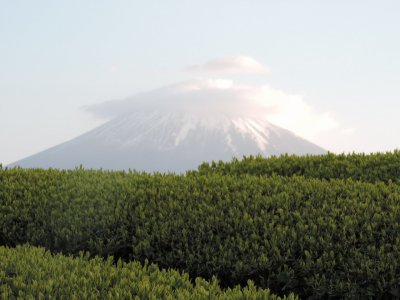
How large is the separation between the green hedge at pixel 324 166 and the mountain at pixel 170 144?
123444mm

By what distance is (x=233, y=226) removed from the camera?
7.21m

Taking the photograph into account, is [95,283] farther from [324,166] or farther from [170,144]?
[170,144]

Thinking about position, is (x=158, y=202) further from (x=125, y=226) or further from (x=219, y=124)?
(x=219, y=124)

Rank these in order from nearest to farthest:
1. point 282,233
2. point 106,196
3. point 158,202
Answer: point 282,233 < point 158,202 < point 106,196

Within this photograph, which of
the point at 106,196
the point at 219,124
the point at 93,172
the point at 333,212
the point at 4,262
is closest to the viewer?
the point at 4,262

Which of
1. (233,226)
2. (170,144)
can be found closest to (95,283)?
(233,226)

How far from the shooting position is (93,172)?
10453 mm

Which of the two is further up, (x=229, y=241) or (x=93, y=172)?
(x=93, y=172)

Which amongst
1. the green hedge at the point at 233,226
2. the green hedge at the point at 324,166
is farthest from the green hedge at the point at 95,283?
the green hedge at the point at 324,166

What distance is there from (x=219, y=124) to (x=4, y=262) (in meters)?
155

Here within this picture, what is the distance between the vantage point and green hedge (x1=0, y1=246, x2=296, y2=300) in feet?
15.9

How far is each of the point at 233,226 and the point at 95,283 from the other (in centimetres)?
251

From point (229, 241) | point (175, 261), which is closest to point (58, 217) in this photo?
point (175, 261)

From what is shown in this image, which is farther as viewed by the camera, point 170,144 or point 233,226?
point 170,144
